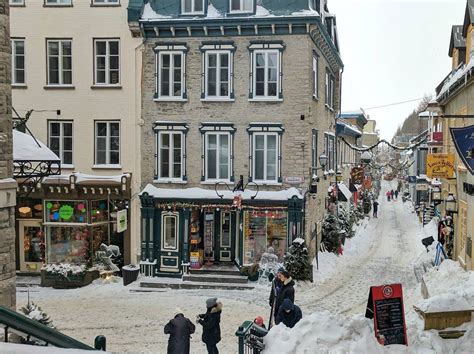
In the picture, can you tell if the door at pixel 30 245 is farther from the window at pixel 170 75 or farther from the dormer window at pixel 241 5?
the dormer window at pixel 241 5

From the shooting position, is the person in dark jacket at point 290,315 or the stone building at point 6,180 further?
the stone building at point 6,180

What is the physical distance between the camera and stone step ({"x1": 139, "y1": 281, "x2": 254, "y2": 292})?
18969 mm

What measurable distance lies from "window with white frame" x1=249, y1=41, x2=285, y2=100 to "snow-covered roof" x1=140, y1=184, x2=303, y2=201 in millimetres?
3462

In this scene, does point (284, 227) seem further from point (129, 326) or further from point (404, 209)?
point (404, 209)

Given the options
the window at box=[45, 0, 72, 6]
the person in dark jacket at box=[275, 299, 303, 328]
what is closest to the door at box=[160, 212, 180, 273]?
the window at box=[45, 0, 72, 6]

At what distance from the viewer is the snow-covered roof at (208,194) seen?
19891 millimetres

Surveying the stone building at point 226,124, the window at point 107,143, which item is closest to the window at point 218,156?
the stone building at point 226,124

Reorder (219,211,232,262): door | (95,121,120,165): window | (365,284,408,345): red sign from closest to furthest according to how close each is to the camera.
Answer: (365,284,408,345): red sign → (95,121,120,165): window → (219,211,232,262): door

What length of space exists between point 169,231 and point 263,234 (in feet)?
11.7

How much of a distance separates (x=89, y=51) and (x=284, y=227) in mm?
9832

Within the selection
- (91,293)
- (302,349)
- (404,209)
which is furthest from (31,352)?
(404,209)

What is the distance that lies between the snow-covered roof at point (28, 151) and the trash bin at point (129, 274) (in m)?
6.90

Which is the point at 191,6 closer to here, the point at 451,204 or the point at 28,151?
the point at 28,151

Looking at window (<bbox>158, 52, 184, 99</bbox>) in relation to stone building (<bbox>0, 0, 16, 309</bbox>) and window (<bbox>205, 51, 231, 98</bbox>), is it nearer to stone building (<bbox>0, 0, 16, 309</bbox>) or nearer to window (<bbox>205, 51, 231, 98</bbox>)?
window (<bbox>205, 51, 231, 98</bbox>)
